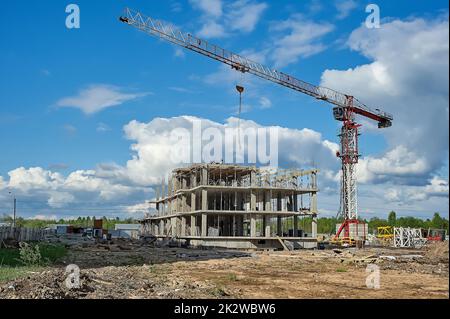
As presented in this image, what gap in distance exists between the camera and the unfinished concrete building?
52.0 meters

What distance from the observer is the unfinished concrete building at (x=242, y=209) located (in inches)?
2046

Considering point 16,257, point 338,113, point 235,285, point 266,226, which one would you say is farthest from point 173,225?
point 235,285

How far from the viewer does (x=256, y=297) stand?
14.5 m

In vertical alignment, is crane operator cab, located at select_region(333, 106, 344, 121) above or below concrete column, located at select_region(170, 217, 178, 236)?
above

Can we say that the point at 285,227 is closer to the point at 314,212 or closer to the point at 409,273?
the point at 314,212

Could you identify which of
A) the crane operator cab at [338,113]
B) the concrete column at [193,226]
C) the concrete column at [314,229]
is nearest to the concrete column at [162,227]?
the concrete column at [193,226]

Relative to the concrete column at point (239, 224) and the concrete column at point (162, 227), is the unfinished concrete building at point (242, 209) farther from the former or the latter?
the concrete column at point (162, 227)

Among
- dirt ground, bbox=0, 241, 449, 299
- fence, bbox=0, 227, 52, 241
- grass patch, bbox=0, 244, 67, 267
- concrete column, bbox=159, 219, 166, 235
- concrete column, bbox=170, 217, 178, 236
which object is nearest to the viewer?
dirt ground, bbox=0, 241, 449, 299

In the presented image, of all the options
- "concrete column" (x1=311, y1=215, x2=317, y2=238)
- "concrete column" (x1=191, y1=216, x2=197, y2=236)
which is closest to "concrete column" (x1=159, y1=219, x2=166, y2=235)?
"concrete column" (x1=191, y1=216, x2=197, y2=236)

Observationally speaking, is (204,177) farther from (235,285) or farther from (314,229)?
(235,285)

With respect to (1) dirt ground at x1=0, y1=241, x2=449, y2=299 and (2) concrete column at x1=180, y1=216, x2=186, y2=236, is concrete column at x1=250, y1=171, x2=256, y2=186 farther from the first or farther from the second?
(1) dirt ground at x1=0, y1=241, x2=449, y2=299

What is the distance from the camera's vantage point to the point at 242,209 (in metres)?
58.3
